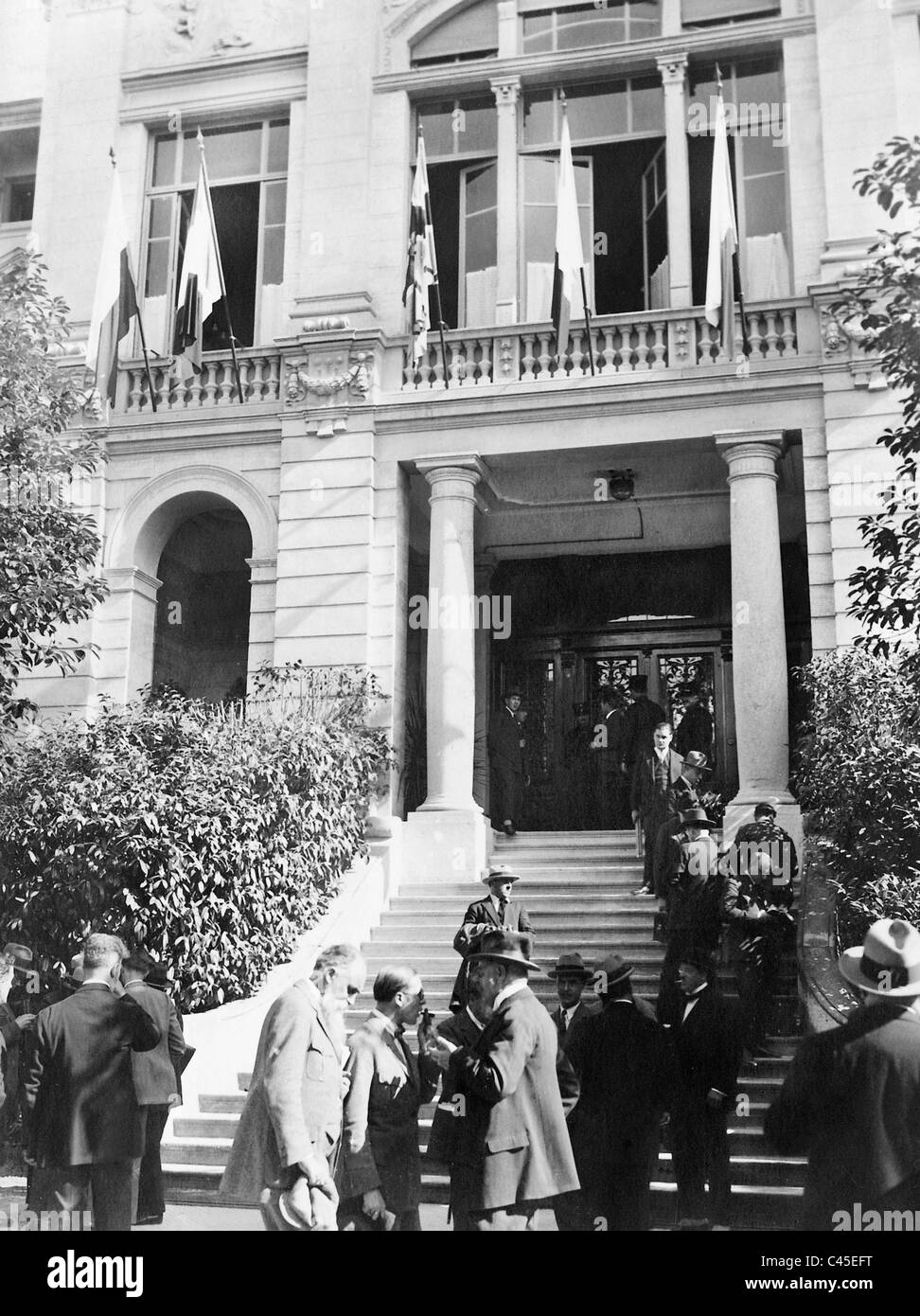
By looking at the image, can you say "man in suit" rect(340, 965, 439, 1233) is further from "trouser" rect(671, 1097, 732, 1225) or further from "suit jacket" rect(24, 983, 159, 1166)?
"trouser" rect(671, 1097, 732, 1225)

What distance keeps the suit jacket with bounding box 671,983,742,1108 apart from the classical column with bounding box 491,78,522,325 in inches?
466

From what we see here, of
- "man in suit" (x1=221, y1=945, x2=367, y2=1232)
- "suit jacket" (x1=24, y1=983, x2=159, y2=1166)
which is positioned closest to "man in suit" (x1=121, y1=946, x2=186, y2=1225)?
"suit jacket" (x1=24, y1=983, x2=159, y2=1166)

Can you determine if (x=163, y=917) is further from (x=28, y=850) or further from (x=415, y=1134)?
(x=415, y=1134)

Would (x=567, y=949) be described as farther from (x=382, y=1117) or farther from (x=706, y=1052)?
(x=382, y=1117)

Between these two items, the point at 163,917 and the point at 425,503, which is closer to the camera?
the point at 163,917

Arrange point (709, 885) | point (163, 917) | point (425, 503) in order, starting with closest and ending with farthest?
point (709, 885) < point (163, 917) < point (425, 503)

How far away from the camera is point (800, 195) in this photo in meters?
16.7

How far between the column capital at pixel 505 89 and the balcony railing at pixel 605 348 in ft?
11.9

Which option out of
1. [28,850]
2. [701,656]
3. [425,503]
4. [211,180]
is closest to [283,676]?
[425,503]

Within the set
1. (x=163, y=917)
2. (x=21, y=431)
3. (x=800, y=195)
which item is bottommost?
(x=163, y=917)

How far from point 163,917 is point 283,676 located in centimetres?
499

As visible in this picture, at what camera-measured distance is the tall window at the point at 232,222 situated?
18750mm

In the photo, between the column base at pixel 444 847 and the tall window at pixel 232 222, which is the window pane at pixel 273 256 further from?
the column base at pixel 444 847
